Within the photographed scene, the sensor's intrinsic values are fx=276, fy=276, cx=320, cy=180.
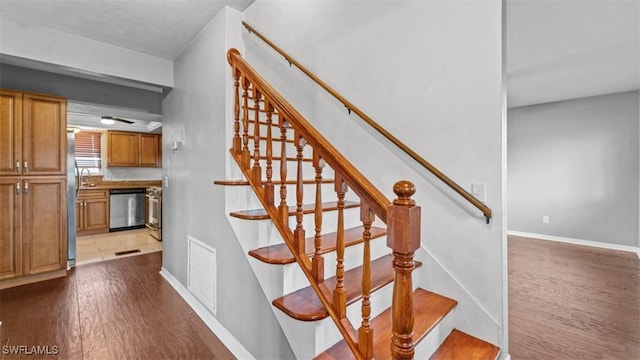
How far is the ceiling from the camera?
233cm

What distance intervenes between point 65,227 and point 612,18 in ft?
20.2

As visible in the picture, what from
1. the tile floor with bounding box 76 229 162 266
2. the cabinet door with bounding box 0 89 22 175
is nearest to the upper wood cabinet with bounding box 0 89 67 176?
the cabinet door with bounding box 0 89 22 175

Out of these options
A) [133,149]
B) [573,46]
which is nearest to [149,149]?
[133,149]

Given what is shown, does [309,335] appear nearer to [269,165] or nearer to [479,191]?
[269,165]

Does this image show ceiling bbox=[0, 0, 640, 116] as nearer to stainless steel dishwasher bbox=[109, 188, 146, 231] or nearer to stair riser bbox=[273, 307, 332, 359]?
stair riser bbox=[273, 307, 332, 359]

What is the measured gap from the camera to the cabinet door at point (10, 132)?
2.94 m

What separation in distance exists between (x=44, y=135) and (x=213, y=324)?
10.00 feet

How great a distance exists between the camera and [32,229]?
316 centimetres

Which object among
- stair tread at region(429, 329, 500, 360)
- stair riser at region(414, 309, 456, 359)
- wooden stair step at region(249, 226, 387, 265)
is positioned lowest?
stair tread at region(429, 329, 500, 360)

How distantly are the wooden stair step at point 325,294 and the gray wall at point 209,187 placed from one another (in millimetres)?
307

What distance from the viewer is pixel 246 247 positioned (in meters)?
1.83

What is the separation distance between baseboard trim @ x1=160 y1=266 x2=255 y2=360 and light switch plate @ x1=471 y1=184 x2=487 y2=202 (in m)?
1.81

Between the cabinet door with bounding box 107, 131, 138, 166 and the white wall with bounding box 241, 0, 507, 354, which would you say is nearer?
the white wall with bounding box 241, 0, 507, 354

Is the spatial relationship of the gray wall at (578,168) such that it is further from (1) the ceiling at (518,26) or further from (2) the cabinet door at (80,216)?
(2) the cabinet door at (80,216)
